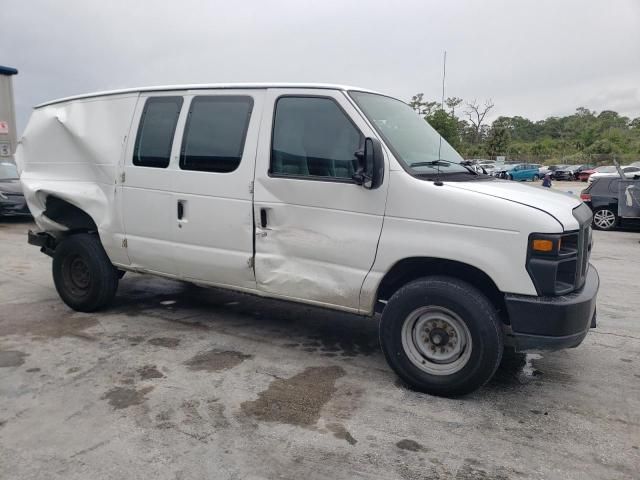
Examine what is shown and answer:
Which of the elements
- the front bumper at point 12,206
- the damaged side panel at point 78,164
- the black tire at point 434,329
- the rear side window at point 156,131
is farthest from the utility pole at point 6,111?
the black tire at point 434,329

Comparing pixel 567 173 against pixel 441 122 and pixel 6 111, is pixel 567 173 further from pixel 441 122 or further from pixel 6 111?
pixel 6 111

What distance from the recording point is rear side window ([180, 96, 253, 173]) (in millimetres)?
4496

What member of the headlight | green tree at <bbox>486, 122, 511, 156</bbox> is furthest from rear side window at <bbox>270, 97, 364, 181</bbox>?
green tree at <bbox>486, 122, 511, 156</bbox>

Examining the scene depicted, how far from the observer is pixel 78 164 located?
216 inches

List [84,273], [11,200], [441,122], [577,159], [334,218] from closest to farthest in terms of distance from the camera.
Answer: [334,218] → [84,273] → [11,200] → [441,122] → [577,159]

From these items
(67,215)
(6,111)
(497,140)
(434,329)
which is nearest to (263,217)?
(434,329)

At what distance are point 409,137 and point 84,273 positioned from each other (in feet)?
11.8

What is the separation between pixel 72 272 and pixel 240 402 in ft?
9.81

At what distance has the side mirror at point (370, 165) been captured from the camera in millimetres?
3766

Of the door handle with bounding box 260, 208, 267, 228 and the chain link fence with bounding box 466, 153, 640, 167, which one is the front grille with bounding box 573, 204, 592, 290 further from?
the chain link fence with bounding box 466, 153, 640, 167

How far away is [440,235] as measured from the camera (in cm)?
369

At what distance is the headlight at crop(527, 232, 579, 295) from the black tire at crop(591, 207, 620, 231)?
1142cm

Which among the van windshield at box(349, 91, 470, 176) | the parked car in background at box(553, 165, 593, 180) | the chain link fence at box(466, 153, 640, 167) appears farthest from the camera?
the chain link fence at box(466, 153, 640, 167)

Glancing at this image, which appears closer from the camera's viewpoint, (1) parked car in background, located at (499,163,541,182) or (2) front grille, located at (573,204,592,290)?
(2) front grille, located at (573,204,592,290)
